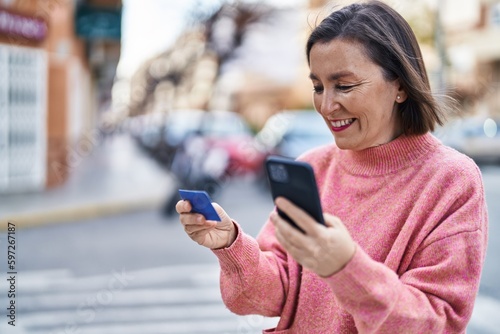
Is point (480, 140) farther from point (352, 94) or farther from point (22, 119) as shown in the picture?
point (352, 94)

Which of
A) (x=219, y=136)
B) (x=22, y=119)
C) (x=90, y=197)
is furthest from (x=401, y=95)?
(x=219, y=136)

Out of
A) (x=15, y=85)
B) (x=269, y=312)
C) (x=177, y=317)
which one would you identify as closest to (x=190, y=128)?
(x=15, y=85)

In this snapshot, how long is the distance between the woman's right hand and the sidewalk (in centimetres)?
590

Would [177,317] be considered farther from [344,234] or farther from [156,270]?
[344,234]

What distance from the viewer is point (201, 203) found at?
1.27 meters

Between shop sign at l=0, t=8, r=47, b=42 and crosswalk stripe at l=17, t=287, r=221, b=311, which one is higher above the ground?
shop sign at l=0, t=8, r=47, b=42

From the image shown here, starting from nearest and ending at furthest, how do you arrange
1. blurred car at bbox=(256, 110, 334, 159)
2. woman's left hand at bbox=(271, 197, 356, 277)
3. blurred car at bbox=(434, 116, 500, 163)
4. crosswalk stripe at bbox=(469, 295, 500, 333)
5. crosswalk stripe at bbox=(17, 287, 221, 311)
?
woman's left hand at bbox=(271, 197, 356, 277) < crosswalk stripe at bbox=(469, 295, 500, 333) < crosswalk stripe at bbox=(17, 287, 221, 311) < blurred car at bbox=(256, 110, 334, 159) < blurred car at bbox=(434, 116, 500, 163)

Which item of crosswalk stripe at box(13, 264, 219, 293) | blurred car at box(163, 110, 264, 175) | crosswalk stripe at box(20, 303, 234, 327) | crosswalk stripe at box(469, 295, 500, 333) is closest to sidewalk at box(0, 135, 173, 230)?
blurred car at box(163, 110, 264, 175)

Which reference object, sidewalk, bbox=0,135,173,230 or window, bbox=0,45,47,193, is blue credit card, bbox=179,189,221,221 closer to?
sidewalk, bbox=0,135,173,230

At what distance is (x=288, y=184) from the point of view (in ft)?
3.29

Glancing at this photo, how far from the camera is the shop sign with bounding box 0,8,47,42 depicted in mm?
7734

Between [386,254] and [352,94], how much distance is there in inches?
13.0

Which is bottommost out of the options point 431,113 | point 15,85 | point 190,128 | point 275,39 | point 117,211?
point 117,211

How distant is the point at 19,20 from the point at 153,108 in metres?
5.84
